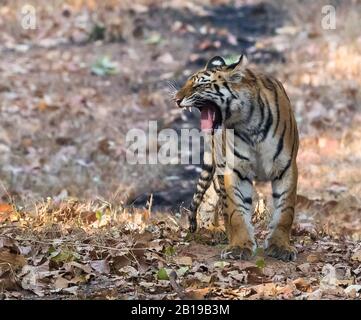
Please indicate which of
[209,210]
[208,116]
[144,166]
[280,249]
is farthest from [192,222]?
[144,166]

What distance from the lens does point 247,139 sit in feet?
19.8

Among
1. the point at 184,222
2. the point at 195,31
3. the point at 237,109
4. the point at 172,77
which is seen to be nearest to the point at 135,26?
the point at 195,31

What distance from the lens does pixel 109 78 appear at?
43.3 feet

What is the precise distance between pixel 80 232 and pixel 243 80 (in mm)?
1386

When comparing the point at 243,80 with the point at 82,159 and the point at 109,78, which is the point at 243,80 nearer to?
the point at 82,159

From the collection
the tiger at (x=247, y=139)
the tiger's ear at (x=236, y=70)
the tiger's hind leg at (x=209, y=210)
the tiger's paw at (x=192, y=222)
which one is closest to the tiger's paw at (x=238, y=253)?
the tiger at (x=247, y=139)

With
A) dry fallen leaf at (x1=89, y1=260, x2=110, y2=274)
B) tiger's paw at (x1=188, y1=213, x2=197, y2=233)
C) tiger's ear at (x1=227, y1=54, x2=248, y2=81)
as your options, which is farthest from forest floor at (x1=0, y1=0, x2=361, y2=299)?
tiger's ear at (x1=227, y1=54, x2=248, y2=81)

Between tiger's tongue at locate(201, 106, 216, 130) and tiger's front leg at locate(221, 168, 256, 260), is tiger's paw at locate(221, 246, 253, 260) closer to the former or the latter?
tiger's front leg at locate(221, 168, 256, 260)

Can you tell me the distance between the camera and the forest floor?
219 inches

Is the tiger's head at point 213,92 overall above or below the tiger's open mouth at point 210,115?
above

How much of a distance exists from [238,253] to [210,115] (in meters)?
0.83

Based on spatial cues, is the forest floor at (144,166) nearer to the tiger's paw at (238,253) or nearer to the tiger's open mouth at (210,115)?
the tiger's paw at (238,253)

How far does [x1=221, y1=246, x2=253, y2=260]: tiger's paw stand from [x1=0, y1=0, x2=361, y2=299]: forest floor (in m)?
0.07

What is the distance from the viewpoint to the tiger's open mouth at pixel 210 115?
19.4 feet
